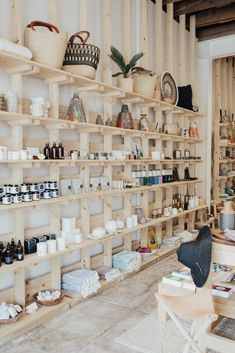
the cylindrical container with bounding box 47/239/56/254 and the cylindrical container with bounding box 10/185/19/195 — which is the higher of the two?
the cylindrical container with bounding box 10/185/19/195

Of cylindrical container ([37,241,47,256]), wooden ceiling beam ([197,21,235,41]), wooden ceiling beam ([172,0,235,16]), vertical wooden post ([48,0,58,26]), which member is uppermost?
wooden ceiling beam ([172,0,235,16])

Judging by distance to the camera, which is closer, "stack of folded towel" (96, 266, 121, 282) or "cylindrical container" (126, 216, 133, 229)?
"stack of folded towel" (96, 266, 121, 282)

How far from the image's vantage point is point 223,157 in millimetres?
7184

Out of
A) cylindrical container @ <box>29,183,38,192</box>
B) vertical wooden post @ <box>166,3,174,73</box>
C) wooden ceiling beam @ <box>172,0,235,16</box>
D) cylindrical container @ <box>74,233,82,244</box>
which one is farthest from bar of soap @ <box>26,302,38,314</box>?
wooden ceiling beam @ <box>172,0,235,16</box>

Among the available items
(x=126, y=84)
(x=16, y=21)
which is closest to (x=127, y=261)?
(x=126, y=84)

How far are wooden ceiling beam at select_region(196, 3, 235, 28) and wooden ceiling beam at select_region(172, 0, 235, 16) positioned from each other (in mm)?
234

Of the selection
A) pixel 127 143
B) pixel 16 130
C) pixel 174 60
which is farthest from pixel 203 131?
pixel 16 130

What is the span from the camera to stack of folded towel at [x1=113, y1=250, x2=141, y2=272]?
3.93m

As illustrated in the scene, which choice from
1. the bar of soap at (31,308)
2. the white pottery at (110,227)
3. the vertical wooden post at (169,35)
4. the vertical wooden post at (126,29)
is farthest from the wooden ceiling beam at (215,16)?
the bar of soap at (31,308)

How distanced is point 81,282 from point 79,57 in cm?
204

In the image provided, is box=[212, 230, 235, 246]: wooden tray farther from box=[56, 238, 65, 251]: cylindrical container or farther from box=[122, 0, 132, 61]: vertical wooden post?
box=[122, 0, 132, 61]: vertical wooden post

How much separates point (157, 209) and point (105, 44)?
2.18 m

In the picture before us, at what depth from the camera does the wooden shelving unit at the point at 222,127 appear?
686 cm

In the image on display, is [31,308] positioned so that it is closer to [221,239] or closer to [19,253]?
[19,253]
